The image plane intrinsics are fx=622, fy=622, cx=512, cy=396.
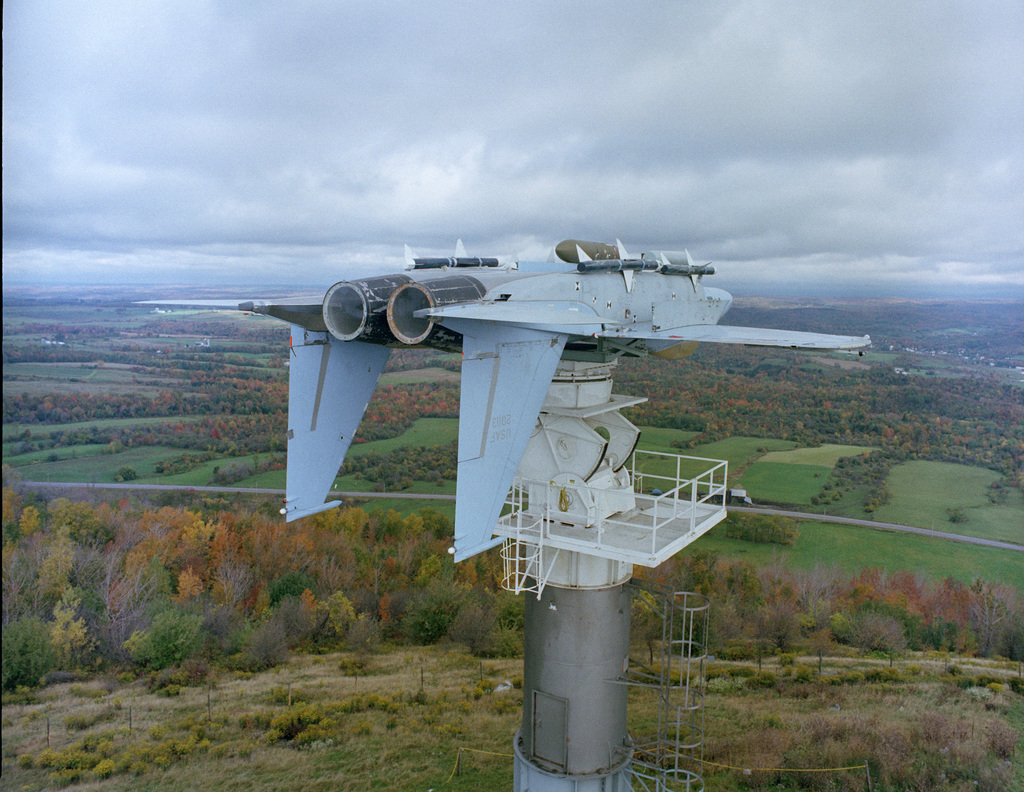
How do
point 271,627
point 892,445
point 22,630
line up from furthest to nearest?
point 892,445, point 271,627, point 22,630

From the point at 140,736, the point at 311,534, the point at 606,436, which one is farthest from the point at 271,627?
the point at 606,436

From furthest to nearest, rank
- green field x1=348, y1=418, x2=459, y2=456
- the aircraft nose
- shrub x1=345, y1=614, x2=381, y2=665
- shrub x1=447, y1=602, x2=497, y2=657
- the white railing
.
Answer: green field x1=348, y1=418, x2=459, y2=456 < shrub x1=345, y1=614, x2=381, y2=665 < shrub x1=447, y1=602, x2=497, y2=657 < the aircraft nose < the white railing

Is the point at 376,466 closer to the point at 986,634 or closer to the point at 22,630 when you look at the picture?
the point at 22,630

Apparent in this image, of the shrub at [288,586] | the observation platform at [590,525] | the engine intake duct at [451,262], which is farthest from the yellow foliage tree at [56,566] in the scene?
the engine intake duct at [451,262]

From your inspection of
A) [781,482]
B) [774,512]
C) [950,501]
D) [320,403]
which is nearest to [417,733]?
[320,403]

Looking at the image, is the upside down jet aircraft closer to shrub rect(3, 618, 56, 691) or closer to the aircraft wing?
the aircraft wing

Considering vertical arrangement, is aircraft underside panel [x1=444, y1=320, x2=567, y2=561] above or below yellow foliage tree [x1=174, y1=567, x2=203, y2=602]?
above

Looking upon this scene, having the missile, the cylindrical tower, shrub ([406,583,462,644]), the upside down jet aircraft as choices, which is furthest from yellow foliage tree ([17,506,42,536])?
the missile
